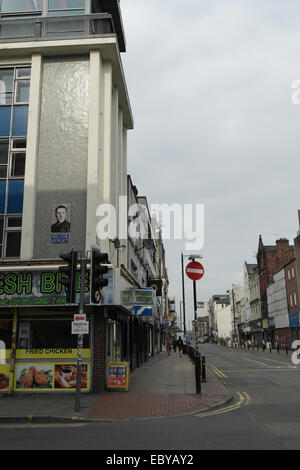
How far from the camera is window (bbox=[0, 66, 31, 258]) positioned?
1692 cm

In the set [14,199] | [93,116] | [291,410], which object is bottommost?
[291,410]

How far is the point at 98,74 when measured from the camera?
1762 centimetres

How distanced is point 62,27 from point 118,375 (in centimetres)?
1472

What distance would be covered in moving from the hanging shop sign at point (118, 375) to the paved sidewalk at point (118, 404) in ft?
1.14

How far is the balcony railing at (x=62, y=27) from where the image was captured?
59.5 ft

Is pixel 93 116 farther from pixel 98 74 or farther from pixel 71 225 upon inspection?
pixel 71 225

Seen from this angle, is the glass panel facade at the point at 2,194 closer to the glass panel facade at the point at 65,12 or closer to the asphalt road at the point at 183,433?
the glass panel facade at the point at 65,12

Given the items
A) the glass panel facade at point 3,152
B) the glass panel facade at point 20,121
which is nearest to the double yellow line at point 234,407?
the glass panel facade at point 3,152

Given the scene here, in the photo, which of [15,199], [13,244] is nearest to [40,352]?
[13,244]

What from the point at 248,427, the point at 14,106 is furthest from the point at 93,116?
the point at 248,427

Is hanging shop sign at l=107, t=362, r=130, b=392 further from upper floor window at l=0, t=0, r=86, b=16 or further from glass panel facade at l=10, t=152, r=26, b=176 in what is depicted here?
upper floor window at l=0, t=0, r=86, b=16

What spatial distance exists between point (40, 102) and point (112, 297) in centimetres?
889

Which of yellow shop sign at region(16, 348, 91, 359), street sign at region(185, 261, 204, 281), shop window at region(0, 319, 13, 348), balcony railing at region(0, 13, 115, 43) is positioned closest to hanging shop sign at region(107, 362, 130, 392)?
yellow shop sign at region(16, 348, 91, 359)
